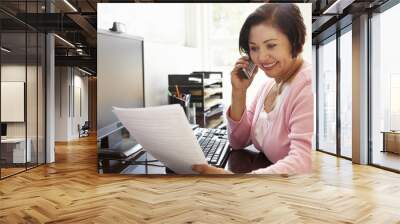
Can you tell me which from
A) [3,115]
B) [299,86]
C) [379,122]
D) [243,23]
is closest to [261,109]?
[299,86]

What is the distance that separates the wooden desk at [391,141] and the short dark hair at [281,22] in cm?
246

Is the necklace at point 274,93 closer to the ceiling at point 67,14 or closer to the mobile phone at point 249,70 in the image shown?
the mobile phone at point 249,70

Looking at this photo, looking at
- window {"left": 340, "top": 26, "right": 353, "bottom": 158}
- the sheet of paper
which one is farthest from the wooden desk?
the sheet of paper

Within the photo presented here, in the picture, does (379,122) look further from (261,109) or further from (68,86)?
(68,86)

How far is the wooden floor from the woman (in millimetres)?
414

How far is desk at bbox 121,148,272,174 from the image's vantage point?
17.9ft

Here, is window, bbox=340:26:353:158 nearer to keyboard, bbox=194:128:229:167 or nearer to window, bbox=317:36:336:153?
window, bbox=317:36:336:153

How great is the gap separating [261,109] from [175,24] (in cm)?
173

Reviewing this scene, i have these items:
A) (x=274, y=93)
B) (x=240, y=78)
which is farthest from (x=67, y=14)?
(x=274, y=93)

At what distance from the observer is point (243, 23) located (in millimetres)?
5465

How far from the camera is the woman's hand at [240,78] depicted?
5.47m

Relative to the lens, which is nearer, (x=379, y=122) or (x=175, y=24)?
(x=175, y=24)

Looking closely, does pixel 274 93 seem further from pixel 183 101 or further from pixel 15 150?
pixel 15 150

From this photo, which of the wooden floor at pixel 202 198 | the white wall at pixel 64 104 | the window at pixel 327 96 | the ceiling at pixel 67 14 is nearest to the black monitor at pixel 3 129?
the wooden floor at pixel 202 198
